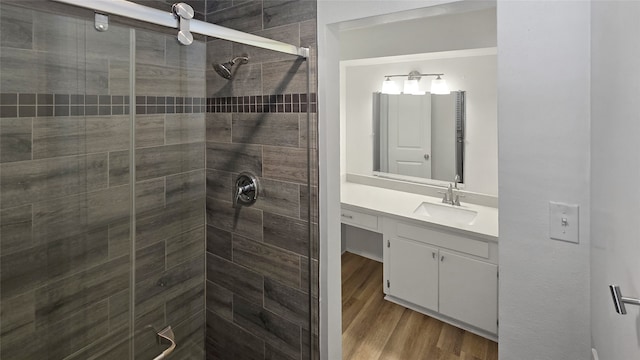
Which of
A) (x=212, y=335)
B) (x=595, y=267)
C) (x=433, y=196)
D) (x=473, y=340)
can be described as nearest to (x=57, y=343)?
(x=212, y=335)

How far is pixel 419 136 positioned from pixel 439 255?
117 cm

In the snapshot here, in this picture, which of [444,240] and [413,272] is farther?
[413,272]

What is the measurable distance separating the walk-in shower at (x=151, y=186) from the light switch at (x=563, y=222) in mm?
872

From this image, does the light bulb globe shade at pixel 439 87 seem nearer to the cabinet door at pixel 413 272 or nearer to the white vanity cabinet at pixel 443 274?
the white vanity cabinet at pixel 443 274

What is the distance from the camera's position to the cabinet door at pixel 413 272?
2.55 meters

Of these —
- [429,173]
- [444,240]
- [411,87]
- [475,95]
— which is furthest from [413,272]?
[411,87]

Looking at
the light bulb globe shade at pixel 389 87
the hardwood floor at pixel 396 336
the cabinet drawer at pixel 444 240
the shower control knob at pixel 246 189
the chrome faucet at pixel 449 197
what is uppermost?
the light bulb globe shade at pixel 389 87

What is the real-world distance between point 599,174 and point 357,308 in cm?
230

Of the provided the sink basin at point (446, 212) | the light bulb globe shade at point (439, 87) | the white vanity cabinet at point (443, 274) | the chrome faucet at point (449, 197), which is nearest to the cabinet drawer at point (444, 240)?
the white vanity cabinet at point (443, 274)

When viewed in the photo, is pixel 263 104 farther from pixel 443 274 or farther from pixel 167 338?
pixel 443 274

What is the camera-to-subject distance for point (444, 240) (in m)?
2.43

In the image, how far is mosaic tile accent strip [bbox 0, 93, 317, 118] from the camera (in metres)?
1.12

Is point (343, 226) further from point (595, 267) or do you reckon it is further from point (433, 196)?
point (595, 267)

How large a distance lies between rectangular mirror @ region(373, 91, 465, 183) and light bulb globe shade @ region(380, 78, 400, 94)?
0.04 metres
